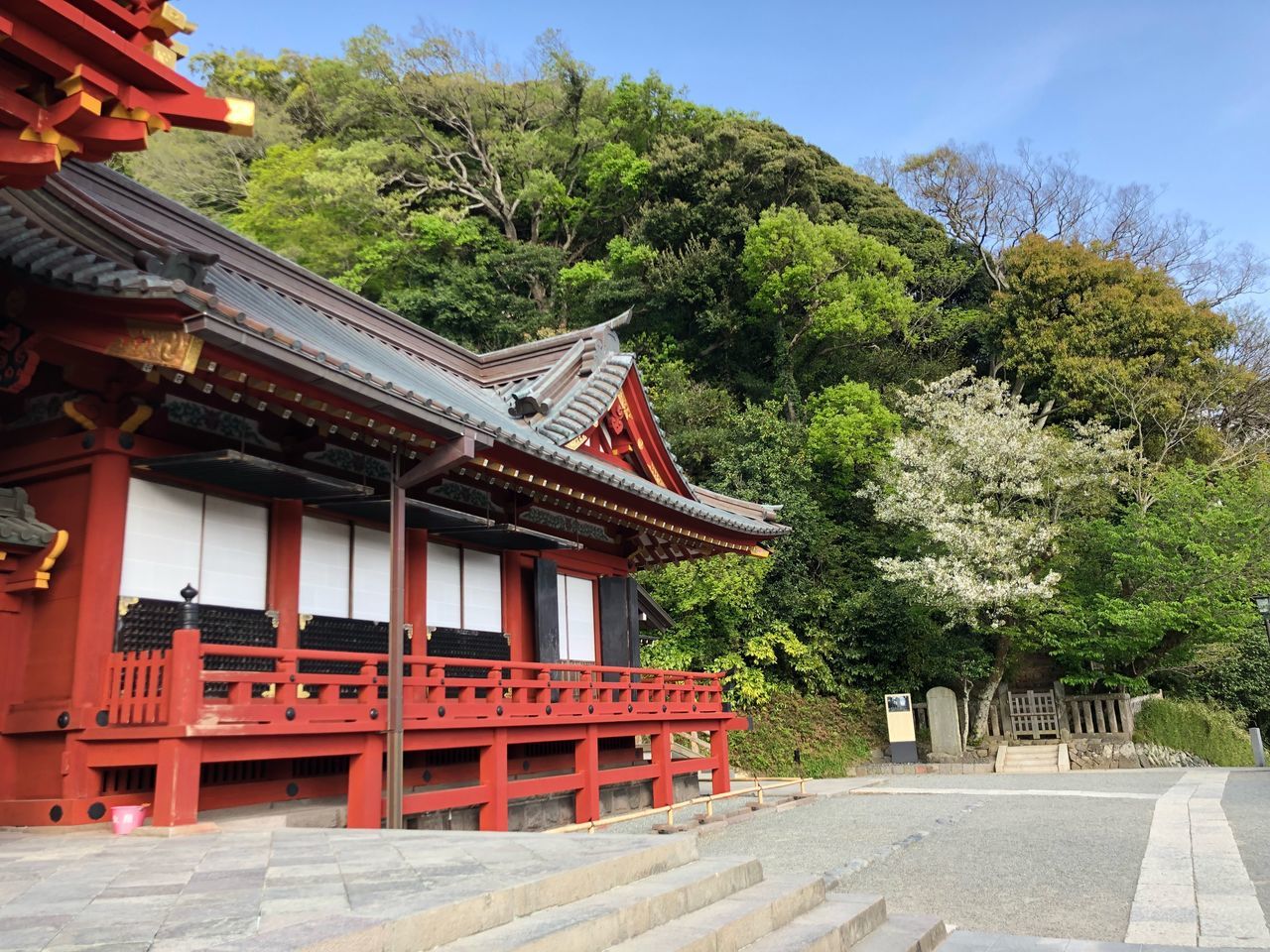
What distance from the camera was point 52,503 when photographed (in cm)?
725

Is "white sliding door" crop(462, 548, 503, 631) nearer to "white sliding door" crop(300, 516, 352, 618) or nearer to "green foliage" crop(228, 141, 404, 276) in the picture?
"white sliding door" crop(300, 516, 352, 618)

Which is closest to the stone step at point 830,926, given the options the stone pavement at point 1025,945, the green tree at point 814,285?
the stone pavement at point 1025,945

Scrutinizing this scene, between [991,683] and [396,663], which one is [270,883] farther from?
[991,683]

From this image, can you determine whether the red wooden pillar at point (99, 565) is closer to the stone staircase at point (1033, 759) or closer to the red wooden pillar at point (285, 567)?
the red wooden pillar at point (285, 567)

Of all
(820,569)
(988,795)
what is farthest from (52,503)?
(820,569)

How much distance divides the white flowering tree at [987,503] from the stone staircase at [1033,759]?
4.58 feet

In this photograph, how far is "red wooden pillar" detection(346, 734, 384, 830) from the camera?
738 centimetres

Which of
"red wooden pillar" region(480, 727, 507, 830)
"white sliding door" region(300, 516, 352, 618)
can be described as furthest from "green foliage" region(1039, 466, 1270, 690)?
"white sliding door" region(300, 516, 352, 618)

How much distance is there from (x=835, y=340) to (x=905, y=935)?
25609mm

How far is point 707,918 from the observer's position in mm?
4520

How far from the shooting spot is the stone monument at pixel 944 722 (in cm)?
2106

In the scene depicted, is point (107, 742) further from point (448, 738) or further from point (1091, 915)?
point (1091, 915)

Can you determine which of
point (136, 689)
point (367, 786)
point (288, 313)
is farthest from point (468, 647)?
point (136, 689)

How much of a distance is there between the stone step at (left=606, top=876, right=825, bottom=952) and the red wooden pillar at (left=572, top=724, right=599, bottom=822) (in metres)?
5.06
